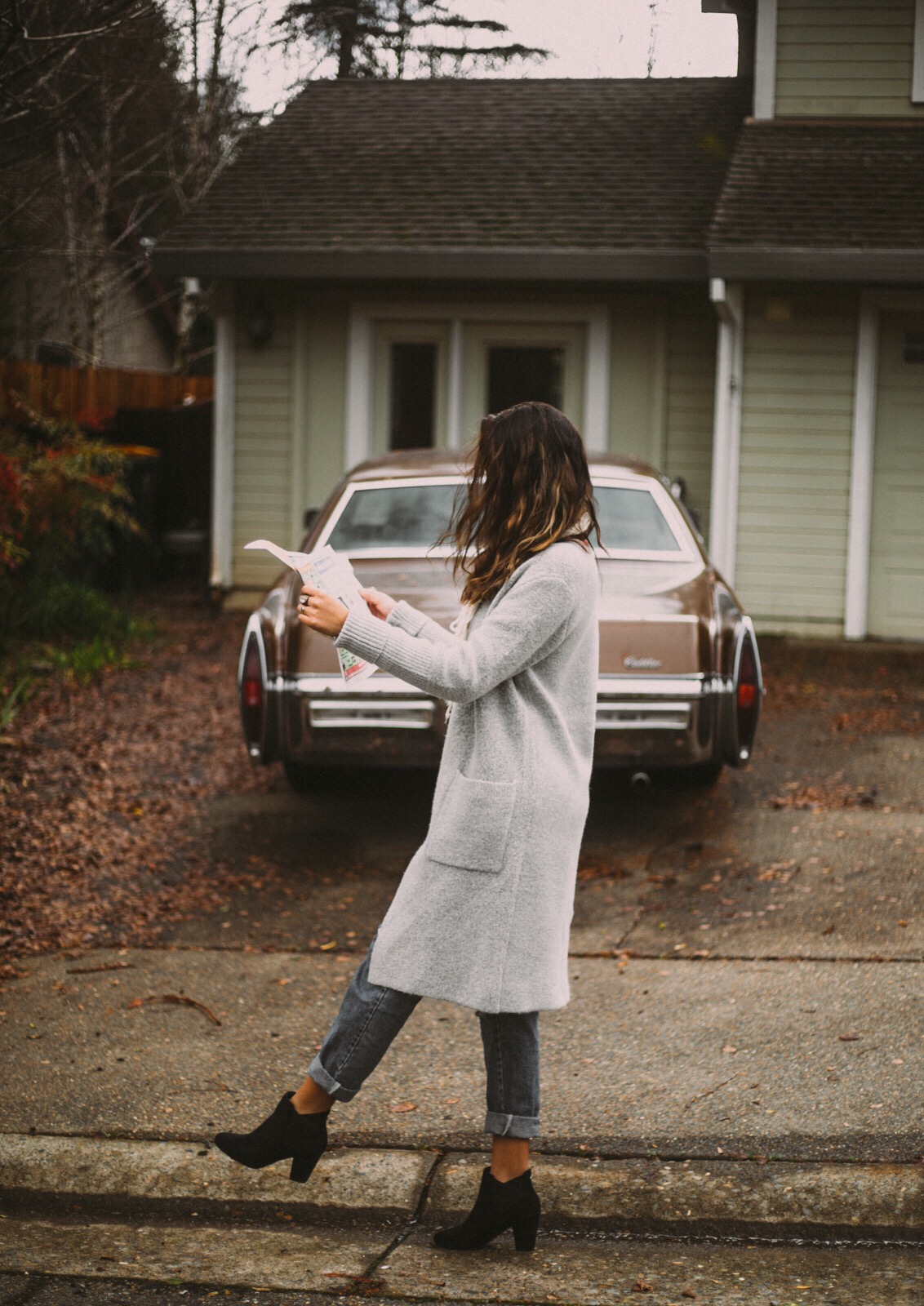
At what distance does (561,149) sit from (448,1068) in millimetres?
10846

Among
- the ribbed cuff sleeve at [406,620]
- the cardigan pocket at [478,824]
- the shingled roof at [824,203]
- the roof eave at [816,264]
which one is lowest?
the cardigan pocket at [478,824]

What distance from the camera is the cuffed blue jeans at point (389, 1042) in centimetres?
333

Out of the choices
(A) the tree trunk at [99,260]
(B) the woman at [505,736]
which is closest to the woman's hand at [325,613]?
(B) the woman at [505,736]

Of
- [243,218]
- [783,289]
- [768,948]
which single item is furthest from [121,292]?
[768,948]

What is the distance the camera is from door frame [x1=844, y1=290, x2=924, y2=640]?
1150 centimetres

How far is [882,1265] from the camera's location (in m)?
3.45

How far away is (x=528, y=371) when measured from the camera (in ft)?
42.5

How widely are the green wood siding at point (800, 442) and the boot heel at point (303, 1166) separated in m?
8.92

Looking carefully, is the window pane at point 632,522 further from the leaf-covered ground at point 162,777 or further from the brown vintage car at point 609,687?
the leaf-covered ground at point 162,777

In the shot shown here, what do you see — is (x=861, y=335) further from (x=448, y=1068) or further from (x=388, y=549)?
(x=448, y=1068)

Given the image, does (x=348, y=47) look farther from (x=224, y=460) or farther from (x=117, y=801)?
(x=117, y=801)

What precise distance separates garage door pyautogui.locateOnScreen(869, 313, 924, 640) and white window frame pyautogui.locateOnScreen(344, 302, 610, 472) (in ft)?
7.47

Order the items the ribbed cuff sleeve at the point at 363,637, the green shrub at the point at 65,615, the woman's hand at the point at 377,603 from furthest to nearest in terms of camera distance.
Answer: the green shrub at the point at 65,615 → the woman's hand at the point at 377,603 → the ribbed cuff sleeve at the point at 363,637

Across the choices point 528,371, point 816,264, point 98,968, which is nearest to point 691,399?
point 528,371
